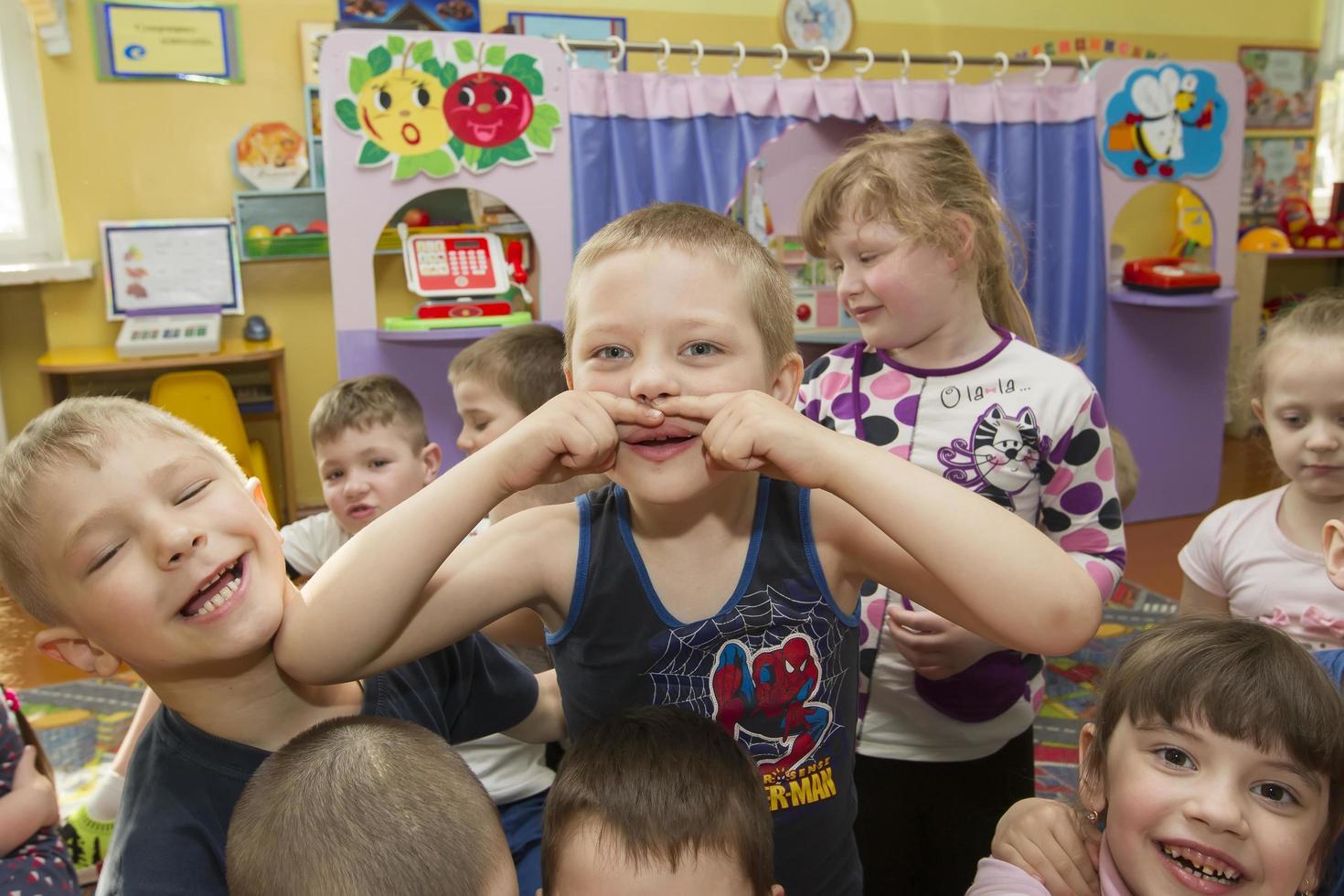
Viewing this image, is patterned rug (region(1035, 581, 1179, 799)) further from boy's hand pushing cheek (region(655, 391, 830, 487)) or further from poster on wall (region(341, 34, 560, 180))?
poster on wall (region(341, 34, 560, 180))

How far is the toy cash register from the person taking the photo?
3633mm

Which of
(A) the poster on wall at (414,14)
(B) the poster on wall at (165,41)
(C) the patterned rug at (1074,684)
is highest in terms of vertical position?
(A) the poster on wall at (414,14)

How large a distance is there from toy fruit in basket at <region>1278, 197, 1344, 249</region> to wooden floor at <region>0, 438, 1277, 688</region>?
4.39 feet

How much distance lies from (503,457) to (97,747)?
2642 millimetres

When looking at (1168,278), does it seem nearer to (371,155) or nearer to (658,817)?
(371,155)

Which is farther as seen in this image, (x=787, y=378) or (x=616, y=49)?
(x=616, y=49)

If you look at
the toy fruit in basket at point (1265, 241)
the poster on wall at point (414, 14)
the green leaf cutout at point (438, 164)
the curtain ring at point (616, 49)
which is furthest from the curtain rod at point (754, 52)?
the toy fruit in basket at point (1265, 241)

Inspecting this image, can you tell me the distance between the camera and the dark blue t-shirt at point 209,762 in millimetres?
933

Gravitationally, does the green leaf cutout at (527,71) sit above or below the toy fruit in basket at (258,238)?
above

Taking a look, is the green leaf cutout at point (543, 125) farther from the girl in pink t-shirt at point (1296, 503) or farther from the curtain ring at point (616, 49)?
the girl in pink t-shirt at point (1296, 503)

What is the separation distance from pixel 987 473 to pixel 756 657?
0.61 meters

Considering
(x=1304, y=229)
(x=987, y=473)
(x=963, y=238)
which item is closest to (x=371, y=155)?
(x=963, y=238)

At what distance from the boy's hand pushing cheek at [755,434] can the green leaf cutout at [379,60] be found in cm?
283

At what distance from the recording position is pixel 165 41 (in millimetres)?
4555
